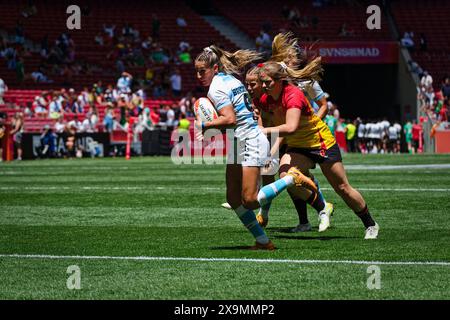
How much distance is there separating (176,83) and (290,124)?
3628 cm

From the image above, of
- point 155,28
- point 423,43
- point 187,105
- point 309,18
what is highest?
point 309,18

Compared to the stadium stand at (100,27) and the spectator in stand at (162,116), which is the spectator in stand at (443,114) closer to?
the stadium stand at (100,27)

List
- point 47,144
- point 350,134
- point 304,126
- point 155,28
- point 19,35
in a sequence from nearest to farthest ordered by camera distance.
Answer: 1. point 304,126
2. point 47,144
3. point 19,35
4. point 350,134
5. point 155,28

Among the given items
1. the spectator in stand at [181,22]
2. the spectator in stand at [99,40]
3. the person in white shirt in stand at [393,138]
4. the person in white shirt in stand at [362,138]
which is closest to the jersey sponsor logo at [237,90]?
the spectator in stand at [99,40]

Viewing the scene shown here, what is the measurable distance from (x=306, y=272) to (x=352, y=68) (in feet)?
148

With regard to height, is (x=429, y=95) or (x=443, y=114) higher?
(x=429, y=95)

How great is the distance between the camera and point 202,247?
1065 cm

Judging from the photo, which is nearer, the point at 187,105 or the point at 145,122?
the point at 145,122

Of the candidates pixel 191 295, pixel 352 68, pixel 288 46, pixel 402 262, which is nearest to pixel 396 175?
pixel 288 46

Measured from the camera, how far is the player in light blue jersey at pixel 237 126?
33.1ft

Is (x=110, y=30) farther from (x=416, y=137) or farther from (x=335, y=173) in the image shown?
(x=335, y=173)

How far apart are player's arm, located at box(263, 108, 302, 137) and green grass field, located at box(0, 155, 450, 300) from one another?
1.18 metres

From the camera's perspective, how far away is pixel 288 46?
12.2 m

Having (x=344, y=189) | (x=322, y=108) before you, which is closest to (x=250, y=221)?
(x=344, y=189)
